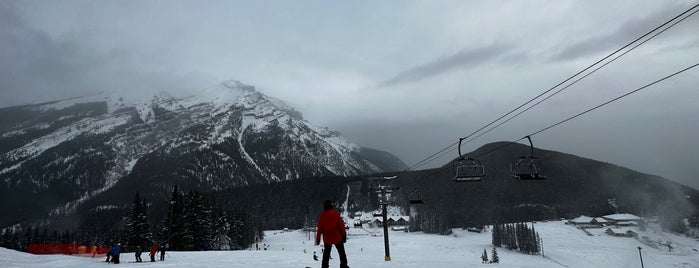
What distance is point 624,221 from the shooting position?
18462cm

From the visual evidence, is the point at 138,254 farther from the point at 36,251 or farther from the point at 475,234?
the point at 475,234

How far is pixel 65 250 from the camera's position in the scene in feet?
157

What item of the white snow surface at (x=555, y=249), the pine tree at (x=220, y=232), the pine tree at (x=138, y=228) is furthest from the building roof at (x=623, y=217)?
the pine tree at (x=138, y=228)

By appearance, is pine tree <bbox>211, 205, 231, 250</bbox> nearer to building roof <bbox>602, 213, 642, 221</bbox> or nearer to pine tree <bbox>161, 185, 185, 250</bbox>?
pine tree <bbox>161, 185, 185, 250</bbox>

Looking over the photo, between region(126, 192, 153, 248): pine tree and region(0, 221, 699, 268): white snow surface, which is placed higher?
region(126, 192, 153, 248): pine tree

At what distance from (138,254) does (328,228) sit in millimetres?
27917

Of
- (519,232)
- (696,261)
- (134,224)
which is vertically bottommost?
(696,261)

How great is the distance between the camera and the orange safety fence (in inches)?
1796

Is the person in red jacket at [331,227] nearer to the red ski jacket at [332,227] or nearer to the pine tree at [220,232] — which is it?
the red ski jacket at [332,227]

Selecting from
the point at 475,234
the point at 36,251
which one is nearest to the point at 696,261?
the point at 475,234

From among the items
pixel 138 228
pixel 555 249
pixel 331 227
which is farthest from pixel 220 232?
pixel 555 249

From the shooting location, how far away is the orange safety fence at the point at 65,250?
1796 inches

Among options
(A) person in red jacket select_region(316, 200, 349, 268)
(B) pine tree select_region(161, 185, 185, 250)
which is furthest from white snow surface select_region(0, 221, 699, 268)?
(A) person in red jacket select_region(316, 200, 349, 268)

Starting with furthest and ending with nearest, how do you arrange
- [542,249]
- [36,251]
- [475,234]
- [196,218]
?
[475,234] < [542,249] < [196,218] < [36,251]
